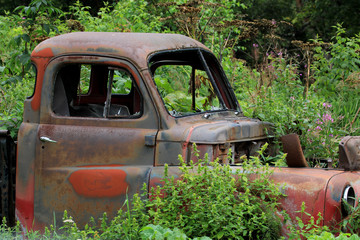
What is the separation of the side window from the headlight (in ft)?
5.39

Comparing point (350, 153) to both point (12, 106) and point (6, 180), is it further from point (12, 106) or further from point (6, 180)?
point (12, 106)

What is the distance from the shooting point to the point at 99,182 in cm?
429

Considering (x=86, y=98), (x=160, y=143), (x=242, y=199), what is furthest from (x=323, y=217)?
(x=86, y=98)

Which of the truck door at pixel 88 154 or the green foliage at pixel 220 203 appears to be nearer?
the green foliage at pixel 220 203

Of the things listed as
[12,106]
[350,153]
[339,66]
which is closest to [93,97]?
[12,106]

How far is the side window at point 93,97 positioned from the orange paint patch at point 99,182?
457 mm

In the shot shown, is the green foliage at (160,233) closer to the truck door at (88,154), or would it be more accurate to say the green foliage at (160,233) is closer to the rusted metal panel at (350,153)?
the truck door at (88,154)

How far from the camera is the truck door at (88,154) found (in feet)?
13.9

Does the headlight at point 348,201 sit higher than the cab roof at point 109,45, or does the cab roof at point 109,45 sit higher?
the cab roof at point 109,45

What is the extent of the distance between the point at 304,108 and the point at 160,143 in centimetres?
189

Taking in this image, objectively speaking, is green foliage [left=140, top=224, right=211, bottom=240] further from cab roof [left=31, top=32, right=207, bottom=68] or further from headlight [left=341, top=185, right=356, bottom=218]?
cab roof [left=31, top=32, right=207, bottom=68]

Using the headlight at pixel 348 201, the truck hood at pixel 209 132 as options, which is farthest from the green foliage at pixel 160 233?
the headlight at pixel 348 201

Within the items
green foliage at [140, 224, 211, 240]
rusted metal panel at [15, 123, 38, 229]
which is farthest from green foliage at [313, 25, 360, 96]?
green foliage at [140, 224, 211, 240]

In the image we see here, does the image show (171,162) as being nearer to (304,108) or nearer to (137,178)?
(137,178)
